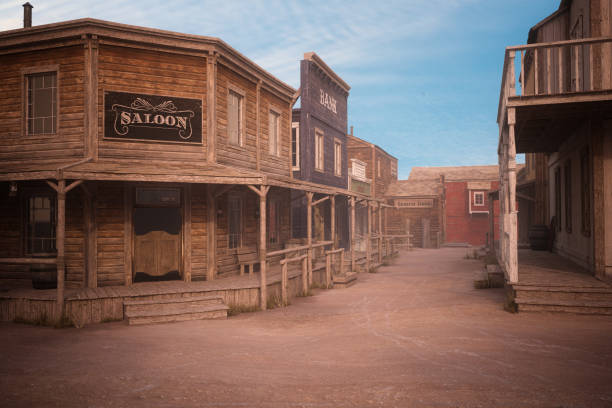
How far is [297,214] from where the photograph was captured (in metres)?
19.7

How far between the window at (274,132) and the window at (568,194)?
9.37m

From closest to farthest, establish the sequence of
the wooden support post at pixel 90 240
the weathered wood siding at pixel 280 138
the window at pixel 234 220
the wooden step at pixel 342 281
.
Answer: the wooden support post at pixel 90 240, the window at pixel 234 220, the wooden step at pixel 342 281, the weathered wood siding at pixel 280 138

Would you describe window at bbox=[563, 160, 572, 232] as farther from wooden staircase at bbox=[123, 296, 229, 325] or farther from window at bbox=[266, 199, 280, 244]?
wooden staircase at bbox=[123, 296, 229, 325]

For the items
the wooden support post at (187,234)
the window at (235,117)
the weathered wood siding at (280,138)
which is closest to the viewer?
the wooden support post at (187,234)

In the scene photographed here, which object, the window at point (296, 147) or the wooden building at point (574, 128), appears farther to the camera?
the window at point (296, 147)

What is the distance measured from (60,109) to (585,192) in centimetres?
1360

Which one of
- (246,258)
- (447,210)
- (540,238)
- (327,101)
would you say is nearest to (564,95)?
(246,258)

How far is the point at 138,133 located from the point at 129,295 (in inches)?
161

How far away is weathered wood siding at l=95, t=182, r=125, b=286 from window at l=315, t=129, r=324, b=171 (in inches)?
408

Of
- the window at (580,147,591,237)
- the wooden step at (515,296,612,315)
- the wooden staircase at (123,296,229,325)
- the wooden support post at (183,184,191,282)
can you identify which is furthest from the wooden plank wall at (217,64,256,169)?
the window at (580,147,591,237)

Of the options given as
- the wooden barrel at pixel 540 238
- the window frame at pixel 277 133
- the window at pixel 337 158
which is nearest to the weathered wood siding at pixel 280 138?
the window frame at pixel 277 133

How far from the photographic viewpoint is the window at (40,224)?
1154 centimetres

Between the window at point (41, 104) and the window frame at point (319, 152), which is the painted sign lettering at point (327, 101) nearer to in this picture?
the window frame at point (319, 152)

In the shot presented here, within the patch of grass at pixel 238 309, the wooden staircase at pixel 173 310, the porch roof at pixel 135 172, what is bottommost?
the patch of grass at pixel 238 309
